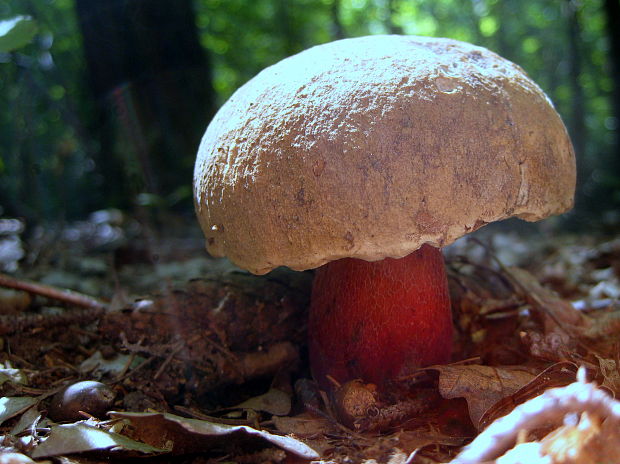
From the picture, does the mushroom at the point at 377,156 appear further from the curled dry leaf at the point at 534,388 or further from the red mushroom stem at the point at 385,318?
the curled dry leaf at the point at 534,388

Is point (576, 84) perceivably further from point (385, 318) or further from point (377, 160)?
point (377, 160)

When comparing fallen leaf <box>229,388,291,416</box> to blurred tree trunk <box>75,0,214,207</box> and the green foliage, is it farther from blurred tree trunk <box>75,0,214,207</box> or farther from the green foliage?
the green foliage

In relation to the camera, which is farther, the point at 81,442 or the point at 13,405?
the point at 13,405

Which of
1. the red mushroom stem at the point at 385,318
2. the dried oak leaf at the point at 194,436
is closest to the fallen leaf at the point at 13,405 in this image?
the dried oak leaf at the point at 194,436

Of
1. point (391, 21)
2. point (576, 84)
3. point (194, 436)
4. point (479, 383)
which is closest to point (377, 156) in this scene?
point (479, 383)

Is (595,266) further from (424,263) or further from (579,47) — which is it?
(579,47)

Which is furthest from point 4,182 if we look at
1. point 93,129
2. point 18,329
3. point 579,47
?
point 579,47
